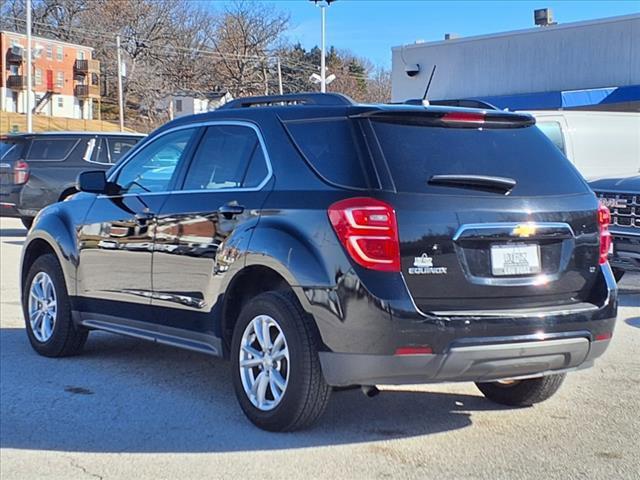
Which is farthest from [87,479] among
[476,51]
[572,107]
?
[476,51]

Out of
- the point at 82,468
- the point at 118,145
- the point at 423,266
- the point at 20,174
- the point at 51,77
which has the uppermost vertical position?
the point at 51,77

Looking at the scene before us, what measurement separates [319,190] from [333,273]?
19.5 inches

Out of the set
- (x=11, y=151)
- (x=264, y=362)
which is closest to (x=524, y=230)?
(x=264, y=362)

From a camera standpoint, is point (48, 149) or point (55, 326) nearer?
point (55, 326)

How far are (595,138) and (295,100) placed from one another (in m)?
8.52

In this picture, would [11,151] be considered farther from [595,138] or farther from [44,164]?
[595,138]

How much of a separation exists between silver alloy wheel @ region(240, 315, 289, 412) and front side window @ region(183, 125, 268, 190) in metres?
0.86

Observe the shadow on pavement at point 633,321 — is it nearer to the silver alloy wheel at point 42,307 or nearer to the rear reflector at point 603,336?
the rear reflector at point 603,336

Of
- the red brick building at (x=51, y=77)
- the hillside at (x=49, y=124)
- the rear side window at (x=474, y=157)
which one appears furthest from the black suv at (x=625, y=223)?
the red brick building at (x=51, y=77)

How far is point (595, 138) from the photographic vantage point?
1312 cm

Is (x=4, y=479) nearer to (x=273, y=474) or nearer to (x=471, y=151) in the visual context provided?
(x=273, y=474)

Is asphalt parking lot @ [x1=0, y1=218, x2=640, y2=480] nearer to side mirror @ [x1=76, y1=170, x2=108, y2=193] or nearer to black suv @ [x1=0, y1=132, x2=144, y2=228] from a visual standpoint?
side mirror @ [x1=76, y1=170, x2=108, y2=193]

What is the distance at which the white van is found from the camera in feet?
40.7

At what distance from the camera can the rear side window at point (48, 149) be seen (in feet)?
53.0
